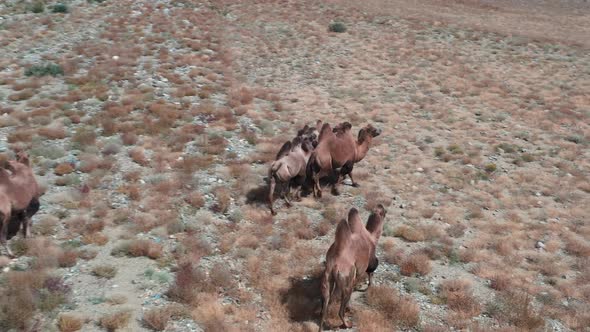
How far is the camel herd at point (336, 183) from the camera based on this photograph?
341 inches

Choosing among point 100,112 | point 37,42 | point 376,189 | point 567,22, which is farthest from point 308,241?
point 567,22

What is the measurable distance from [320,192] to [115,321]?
6.95m

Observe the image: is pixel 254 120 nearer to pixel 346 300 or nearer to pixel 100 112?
pixel 100 112

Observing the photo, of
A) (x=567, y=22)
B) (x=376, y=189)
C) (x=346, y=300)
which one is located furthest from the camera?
(x=567, y=22)

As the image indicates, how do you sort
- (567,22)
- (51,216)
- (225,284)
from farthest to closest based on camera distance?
(567,22)
(51,216)
(225,284)

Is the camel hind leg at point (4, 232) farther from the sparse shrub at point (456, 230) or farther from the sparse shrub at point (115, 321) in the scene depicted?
the sparse shrub at point (456, 230)

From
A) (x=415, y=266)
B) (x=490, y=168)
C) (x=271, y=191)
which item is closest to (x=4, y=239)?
(x=271, y=191)

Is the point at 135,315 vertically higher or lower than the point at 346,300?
lower

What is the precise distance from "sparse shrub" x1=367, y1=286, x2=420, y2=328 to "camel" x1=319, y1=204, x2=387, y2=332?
91cm

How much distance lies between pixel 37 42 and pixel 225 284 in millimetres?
22544

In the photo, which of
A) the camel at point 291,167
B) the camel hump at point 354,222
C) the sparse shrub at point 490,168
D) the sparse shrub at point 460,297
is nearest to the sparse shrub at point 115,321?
the camel hump at point 354,222

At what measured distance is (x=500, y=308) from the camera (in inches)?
399

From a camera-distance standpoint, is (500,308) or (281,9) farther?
(281,9)

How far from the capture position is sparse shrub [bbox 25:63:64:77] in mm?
21969
